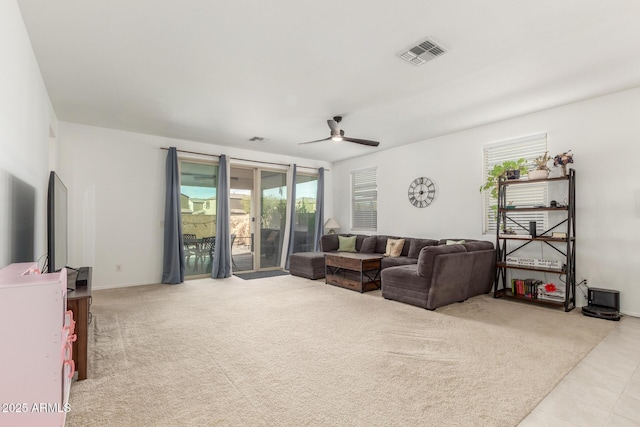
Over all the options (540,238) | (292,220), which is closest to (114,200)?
(292,220)

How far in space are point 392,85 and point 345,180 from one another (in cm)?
439

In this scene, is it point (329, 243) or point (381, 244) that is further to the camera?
point (329, 243)

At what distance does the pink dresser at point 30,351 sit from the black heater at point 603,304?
5007mm

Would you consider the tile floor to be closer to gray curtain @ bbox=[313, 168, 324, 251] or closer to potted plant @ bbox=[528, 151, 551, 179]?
potted plant @ bbox=[528, 151, 551, 179]

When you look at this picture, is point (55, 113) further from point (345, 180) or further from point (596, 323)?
point (596, 323)

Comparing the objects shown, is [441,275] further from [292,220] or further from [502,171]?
[292,220]

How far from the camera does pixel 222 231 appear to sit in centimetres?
625

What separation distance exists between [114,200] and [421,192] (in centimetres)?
543

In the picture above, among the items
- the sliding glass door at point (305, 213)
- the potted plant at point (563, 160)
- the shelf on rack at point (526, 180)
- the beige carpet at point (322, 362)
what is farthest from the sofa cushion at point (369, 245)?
the potted plant at point (563, 160)

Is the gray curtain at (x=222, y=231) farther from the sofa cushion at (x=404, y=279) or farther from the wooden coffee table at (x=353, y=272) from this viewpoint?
the sofa cushion at (x=404, y=279)

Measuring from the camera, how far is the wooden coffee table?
16.9 ft

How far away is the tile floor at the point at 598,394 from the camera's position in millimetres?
1889

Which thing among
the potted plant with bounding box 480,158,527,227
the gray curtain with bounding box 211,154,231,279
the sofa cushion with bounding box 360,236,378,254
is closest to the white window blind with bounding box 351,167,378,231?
the sofa cushion with bounding box 360,236,378,254

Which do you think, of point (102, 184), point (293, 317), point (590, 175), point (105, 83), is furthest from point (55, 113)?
point (590, 175)
